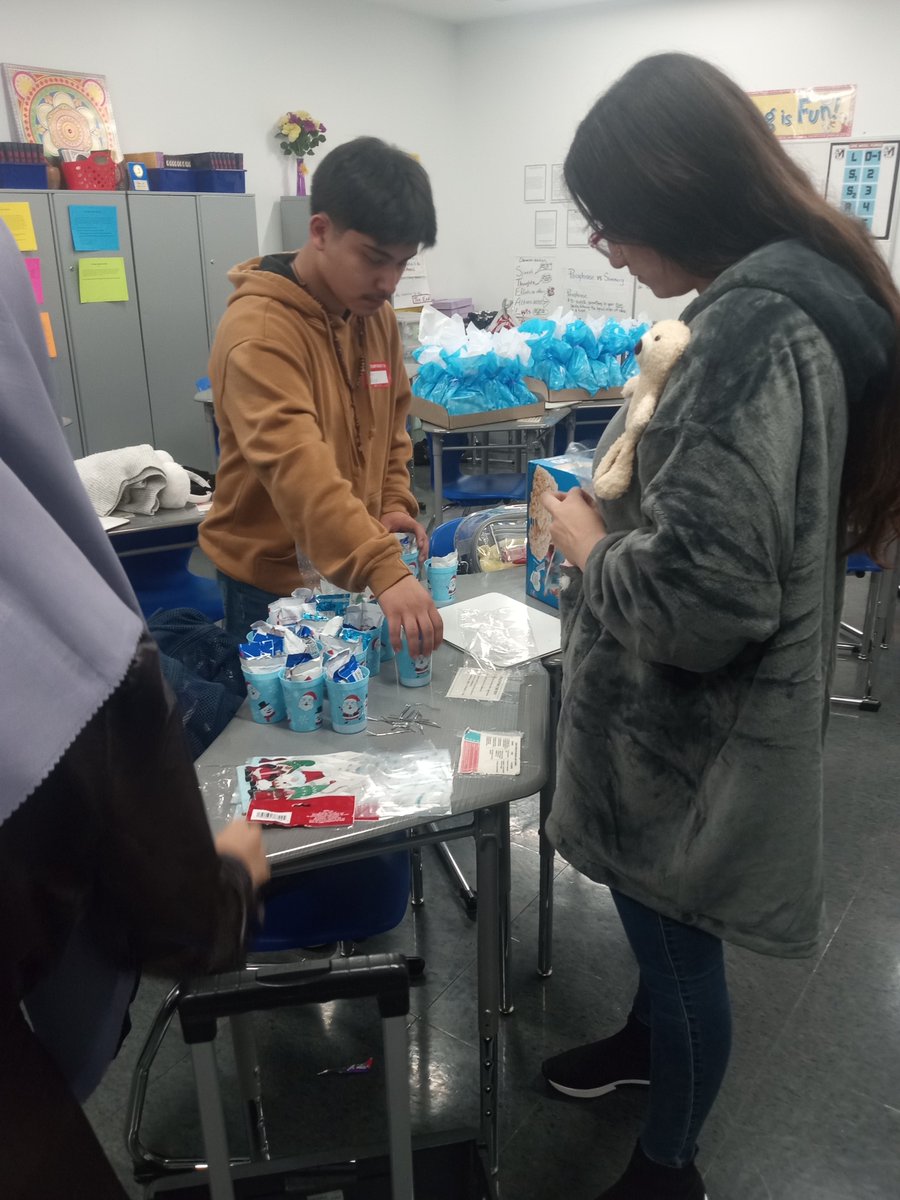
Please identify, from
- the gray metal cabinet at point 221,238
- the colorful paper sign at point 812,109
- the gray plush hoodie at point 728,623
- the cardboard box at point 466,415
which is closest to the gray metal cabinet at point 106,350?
the gray metal cabinet at point 221,238

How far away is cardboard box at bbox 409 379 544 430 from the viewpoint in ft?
12.5

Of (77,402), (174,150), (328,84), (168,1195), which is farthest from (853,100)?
(168,1195)

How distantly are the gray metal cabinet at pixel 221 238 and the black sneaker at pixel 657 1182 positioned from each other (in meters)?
4.69

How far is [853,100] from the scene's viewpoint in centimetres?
538

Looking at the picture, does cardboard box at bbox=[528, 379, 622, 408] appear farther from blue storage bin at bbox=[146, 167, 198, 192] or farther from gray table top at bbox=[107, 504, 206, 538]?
blue storage bin at bbox=[146, 167, 198, 192]

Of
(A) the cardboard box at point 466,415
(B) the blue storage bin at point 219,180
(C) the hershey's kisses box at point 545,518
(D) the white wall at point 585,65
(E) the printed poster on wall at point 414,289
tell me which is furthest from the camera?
(E) the printed poster on wall at point 414,289

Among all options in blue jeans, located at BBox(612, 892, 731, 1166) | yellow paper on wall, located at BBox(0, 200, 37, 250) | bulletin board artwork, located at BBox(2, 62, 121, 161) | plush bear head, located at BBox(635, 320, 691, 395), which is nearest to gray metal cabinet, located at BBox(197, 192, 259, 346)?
bulletin board artwork, located at BBox(2, 62, 121, 161)

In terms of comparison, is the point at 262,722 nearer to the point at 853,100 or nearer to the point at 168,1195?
the point at 168,1195

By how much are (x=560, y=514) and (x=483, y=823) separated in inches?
18.4

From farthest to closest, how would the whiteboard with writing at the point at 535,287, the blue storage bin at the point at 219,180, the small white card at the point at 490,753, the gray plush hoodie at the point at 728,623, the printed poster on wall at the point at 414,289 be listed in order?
the whiteboard with writing at the point at 535,287 < the printed poster on wall at the point at 414,289 < the blue storage bin at the point at 219,180 < the small white card at the point at 490,753 < the gray plush hoodie at the point at 728,623

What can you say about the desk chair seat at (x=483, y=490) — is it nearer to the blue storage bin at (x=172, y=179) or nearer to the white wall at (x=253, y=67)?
the blue storage bin at (x=172, y=179)

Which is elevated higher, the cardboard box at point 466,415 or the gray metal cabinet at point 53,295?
the gray metal cabinet at point 53,295

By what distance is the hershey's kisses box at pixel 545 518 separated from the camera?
1619 mm

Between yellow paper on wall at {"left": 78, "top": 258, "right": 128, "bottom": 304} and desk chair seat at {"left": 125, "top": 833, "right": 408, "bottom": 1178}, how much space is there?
407 cm
